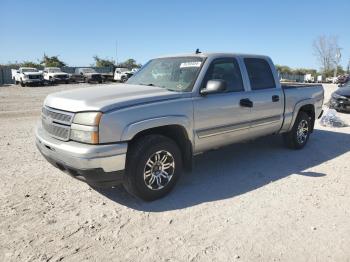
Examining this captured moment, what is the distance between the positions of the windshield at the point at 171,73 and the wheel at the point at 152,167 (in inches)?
34.9

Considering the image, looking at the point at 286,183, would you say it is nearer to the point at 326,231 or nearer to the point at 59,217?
the point at 326,231

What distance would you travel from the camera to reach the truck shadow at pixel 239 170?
4.38 meters

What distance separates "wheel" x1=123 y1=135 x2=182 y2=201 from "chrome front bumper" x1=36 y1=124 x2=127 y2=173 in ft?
0.59

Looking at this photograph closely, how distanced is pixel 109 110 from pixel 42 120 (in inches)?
53.3

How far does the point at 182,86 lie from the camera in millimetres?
4695

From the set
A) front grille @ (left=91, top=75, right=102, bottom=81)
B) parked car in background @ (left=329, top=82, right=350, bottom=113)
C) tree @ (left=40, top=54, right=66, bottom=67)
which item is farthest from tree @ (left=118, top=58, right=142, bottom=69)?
parked car in background @ (left=329, top=82, right=350, bottom=113)

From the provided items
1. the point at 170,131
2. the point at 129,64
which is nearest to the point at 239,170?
the point at 170,131

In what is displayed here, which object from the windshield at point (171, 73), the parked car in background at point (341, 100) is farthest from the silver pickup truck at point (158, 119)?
the parked car in background at point (341, 100)

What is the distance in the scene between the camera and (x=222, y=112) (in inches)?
193

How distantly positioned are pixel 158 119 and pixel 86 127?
864 millimetres

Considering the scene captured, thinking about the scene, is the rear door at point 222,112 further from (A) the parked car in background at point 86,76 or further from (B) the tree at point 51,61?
(B) the tree at point 51,61

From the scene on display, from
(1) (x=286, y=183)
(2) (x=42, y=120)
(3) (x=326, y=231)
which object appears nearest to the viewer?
(3) (x=326, y=231)

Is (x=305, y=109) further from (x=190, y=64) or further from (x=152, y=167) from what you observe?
(x=152, y=167)

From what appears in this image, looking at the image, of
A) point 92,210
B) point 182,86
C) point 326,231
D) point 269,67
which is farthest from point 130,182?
point 269,67
